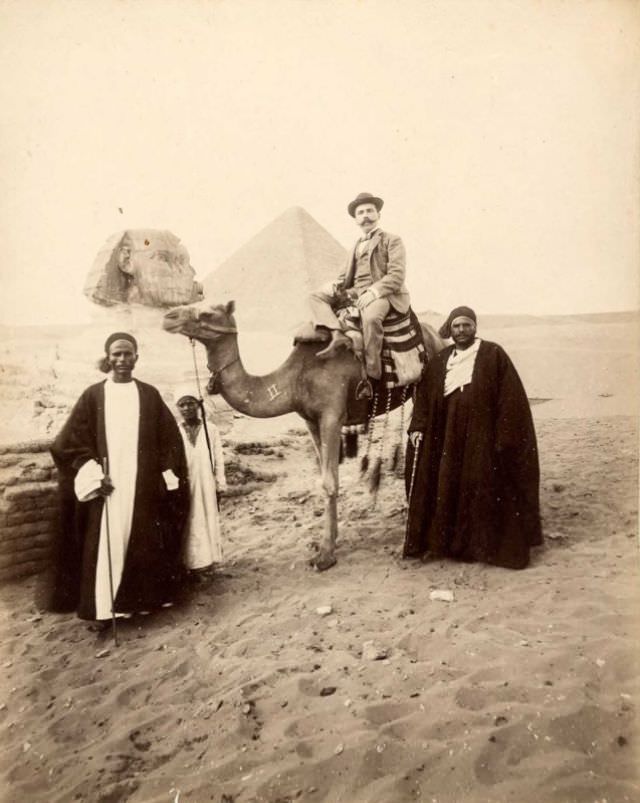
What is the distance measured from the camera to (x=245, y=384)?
3.94 metres

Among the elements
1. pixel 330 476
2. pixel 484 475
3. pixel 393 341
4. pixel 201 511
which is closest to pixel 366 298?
pixel 393 341

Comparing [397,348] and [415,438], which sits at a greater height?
[397,348]

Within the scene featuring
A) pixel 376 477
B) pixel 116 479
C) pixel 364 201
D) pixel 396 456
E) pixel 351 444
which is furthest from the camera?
pixel 396 456

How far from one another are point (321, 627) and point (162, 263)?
2.64 metres

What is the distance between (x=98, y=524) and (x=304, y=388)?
1589 millimetres

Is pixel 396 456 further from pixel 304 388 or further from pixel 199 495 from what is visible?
pixel 199 495

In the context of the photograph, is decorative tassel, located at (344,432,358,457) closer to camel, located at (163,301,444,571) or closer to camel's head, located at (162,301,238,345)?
camel, located at (163,301,444,571)

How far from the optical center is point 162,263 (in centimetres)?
414

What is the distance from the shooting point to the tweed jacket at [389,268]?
405cm

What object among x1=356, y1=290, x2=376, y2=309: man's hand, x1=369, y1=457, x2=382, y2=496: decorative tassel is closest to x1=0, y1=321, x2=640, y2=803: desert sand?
x1=369, y1=457, x2=382, y2=496: decorative tassel

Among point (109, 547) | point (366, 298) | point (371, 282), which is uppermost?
point (371, 282)

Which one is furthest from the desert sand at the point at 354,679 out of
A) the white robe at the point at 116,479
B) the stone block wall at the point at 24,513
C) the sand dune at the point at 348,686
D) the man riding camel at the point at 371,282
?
the man riding camel at the point at 371,282

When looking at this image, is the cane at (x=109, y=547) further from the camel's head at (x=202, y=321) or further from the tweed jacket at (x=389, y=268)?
the tweed jacket at (x=389, y=268)

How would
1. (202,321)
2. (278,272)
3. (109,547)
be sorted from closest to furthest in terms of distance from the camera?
(109,547) < (202,321) < (278,272)
